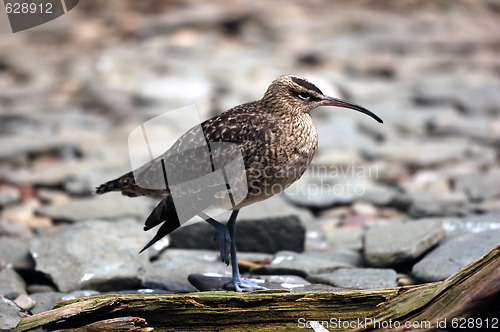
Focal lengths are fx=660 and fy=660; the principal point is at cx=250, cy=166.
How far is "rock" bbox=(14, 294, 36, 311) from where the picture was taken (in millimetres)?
5514

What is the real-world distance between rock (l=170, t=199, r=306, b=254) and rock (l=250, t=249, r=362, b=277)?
230mm

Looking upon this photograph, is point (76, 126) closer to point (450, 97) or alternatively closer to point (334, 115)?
point (334, 115)

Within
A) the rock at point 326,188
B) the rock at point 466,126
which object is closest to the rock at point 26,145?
the rock at point 326,188

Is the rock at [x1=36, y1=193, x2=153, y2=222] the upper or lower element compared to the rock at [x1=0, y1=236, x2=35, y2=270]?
lower

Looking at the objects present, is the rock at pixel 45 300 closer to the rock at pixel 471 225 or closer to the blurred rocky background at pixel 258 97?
the blurred rocky background at pixel 258 97

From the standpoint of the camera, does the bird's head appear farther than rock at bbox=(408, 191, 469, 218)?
No

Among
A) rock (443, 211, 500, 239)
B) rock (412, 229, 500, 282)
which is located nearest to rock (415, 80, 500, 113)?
rock (443, 211, 500, 239)

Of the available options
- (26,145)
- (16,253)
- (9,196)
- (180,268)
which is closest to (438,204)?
(180,268)

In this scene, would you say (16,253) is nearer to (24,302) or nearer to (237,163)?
(24,302)

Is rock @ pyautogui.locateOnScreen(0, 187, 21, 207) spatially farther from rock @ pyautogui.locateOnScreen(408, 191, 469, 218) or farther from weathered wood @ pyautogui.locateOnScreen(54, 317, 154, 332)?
rock @ pyautogui.locateOnScreen(408, 191, 469, 218)

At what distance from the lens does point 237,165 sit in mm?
5359

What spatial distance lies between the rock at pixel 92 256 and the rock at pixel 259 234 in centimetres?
49

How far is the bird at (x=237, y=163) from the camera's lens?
5.31m

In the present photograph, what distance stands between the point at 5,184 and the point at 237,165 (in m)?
5.59
